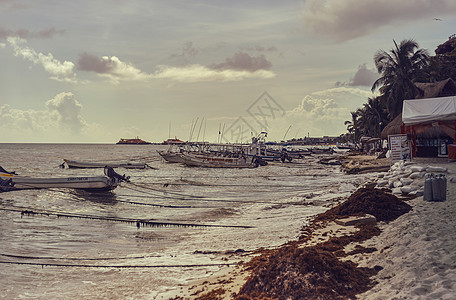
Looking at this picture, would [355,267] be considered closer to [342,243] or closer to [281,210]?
[342,243]

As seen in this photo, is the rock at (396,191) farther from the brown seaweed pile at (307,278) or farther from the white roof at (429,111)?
the white roof at (429,111)

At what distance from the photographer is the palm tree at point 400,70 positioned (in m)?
40.2

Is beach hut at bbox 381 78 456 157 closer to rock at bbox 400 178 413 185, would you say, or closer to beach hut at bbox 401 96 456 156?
beach hut at bbox 401 96 456 156

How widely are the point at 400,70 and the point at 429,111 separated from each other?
18.5 m

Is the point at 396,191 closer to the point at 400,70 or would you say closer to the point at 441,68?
the point at 400,70

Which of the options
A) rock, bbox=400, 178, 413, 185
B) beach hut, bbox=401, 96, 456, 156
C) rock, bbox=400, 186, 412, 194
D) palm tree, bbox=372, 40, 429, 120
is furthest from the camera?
palm tree, bbox=372, 40, 429, 120

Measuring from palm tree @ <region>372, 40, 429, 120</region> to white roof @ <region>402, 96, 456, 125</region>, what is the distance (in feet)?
47.6

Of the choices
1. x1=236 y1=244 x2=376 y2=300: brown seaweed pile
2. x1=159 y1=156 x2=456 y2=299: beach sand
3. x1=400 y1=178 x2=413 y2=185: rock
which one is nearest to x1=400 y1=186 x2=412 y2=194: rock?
x1=400 y1=178 x2=413 y2=185: rock

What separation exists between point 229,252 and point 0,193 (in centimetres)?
2263

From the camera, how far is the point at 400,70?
133 feet

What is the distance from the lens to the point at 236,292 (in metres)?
6.55

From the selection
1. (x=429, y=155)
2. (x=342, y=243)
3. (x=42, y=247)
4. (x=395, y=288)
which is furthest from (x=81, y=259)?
(x=429, y=155)

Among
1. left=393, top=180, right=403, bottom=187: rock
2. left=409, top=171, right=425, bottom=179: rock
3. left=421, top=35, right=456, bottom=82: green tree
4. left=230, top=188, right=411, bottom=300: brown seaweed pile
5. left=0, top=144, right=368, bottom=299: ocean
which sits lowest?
left=0, top=144, right=368, bottom=299: ocean

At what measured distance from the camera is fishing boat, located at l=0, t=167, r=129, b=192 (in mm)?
25312
